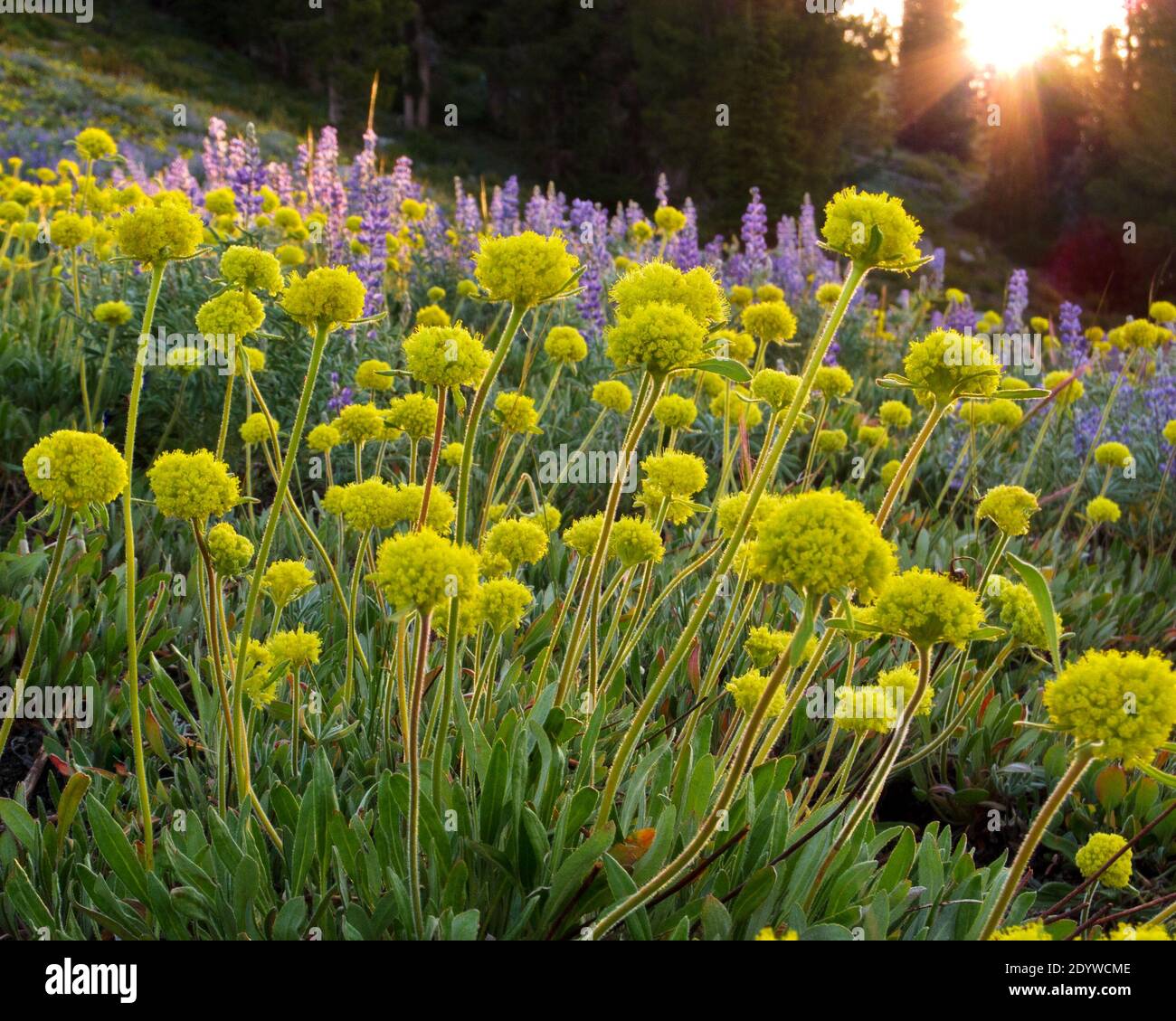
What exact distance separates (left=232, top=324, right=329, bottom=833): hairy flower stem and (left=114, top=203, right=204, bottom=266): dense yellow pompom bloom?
0.30 meters

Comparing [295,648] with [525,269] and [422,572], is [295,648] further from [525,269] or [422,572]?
[525,269]

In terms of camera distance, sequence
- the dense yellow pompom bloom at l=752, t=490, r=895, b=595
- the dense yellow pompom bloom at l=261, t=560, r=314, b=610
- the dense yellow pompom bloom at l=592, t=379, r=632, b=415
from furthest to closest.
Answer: the dense yellow pompom bloom at l=592, t=379, r=632, b=415 < the dense yellow pompom bloom at l=261, t=560, r=314, b=610 < the dense yellow pompom bloom at l=752, t=490, r=895, b=595

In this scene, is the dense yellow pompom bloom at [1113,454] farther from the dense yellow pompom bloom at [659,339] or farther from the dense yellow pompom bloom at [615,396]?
the dense yellow pompom bloom at [659,339]

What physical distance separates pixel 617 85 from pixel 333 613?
33.8 meters

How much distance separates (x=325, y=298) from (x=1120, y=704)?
141 cm

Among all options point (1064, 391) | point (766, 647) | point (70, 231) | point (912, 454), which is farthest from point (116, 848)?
point (1064, 391)

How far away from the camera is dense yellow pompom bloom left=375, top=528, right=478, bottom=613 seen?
4.43 feet

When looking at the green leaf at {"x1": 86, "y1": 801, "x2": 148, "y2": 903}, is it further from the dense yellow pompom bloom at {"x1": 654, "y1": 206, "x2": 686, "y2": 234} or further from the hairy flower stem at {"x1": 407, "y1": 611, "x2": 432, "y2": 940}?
the dense yellow pompom bloom at {"x1": 654, "y1": 206, "x2": 686, "y2": 234}

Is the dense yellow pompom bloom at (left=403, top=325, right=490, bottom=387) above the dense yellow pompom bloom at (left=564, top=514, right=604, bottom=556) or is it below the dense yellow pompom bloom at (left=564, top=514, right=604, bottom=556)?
above

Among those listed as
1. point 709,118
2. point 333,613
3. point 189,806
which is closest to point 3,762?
point 189,806

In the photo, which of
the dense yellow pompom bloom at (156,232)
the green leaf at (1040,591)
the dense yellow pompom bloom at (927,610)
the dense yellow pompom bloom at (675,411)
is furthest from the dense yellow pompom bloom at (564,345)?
the green leaf at (1040,591)

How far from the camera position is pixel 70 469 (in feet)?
5.05

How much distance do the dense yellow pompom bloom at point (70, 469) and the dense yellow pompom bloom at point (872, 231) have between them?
124cm

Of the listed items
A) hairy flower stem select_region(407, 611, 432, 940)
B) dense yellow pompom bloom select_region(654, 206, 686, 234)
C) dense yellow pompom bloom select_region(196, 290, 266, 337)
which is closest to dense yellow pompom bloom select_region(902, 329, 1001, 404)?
hairy flower stem select_region(407, 611, 432, 940)
